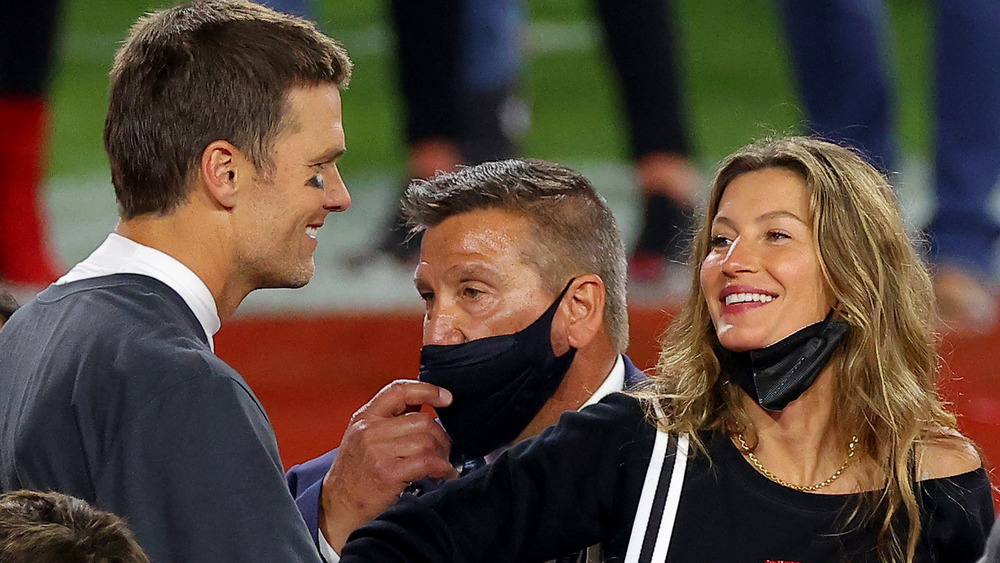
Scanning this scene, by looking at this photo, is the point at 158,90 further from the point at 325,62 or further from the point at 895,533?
the point at 895,533

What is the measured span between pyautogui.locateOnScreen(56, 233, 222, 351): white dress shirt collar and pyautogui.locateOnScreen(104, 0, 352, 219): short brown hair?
0.08 metres

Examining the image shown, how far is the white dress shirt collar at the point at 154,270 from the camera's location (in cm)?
188

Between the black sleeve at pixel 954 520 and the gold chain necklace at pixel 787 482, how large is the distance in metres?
0.12

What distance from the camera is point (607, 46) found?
5418mm

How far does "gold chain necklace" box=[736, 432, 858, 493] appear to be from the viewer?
6.94ft

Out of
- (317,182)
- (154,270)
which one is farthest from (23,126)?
(154,270)

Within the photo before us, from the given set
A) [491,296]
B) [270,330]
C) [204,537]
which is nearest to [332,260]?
[270,330]

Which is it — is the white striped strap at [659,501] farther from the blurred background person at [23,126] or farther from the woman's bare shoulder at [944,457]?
the blurred background person at [23,126]

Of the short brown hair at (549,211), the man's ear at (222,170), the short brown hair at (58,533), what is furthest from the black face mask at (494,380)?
the short brown hair at (58,533)

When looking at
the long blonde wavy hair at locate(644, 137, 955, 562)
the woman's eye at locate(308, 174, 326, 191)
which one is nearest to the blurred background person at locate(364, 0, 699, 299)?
the long blonde wavy hair at locate(644, 137, 955, 562)

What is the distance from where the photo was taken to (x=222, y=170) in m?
1.99

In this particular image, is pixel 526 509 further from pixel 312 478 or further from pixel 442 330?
pixel 312 478

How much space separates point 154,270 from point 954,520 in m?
1.17

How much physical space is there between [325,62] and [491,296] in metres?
0.57
